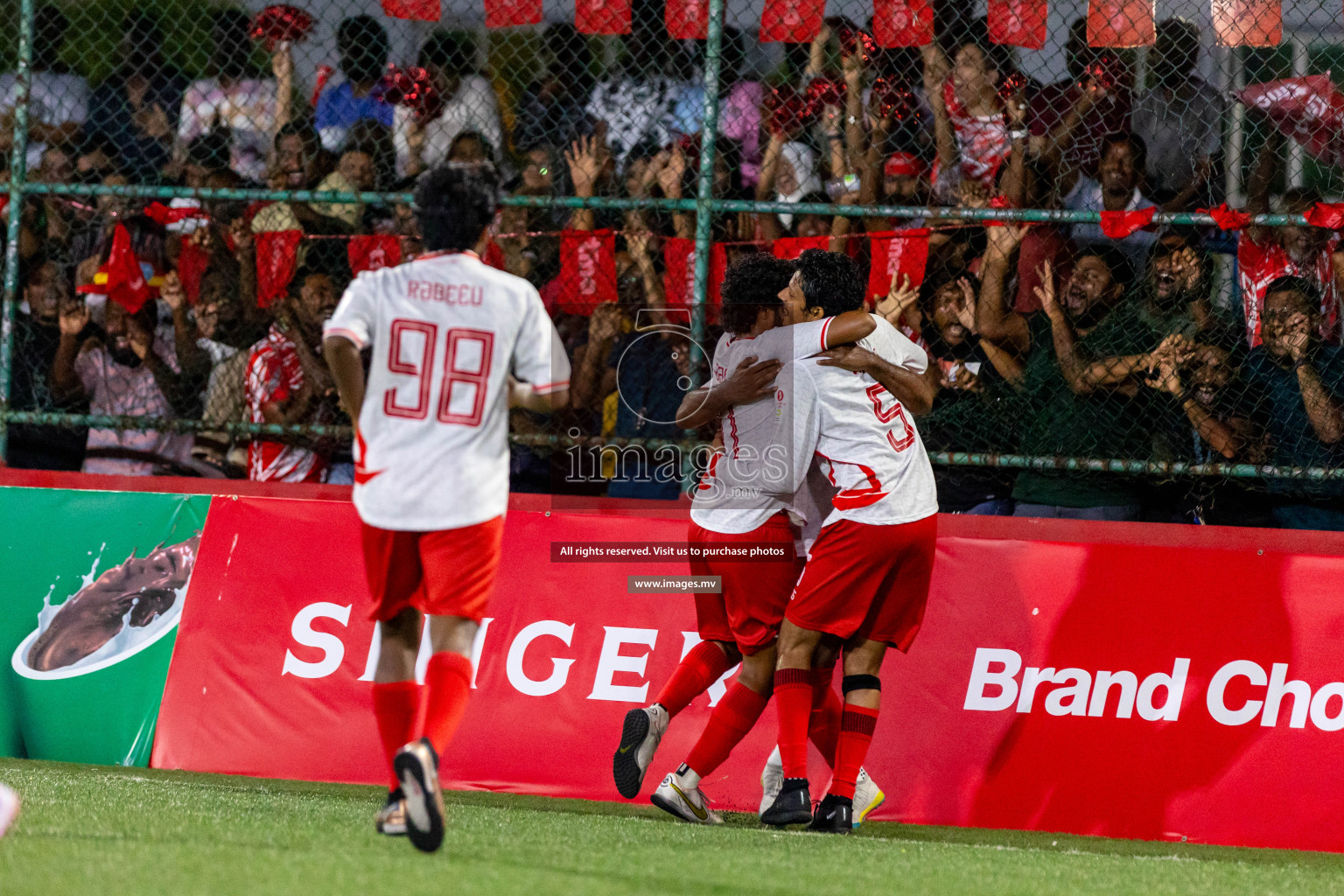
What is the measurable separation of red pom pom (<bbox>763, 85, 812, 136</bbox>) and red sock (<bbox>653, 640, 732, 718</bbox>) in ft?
9.24

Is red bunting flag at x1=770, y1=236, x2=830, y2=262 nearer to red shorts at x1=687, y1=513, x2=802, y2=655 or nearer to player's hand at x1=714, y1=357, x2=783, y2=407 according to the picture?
player's hand at x1=714, y1=357, x2=783, y2=407

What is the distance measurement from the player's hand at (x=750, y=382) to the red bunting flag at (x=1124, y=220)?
5.76 ft

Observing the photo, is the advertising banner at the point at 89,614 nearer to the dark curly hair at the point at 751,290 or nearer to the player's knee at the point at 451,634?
the dark curly hair at the point at 751,290

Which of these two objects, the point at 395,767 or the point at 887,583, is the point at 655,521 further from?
the point at 395,767

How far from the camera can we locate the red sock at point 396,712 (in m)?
3.74

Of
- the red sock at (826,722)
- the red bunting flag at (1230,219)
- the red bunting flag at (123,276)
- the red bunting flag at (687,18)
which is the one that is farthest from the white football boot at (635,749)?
the red bunting flag at (123,276)

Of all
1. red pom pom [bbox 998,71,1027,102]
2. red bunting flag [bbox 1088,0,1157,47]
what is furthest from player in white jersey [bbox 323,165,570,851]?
red bunting flag [bbox 1088,0,1157,47]

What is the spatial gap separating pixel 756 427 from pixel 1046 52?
264 cm

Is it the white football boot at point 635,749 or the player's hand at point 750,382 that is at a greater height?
the player's hand at point 750,382

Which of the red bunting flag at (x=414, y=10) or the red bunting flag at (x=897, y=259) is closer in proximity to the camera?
the red bunting flag at (x=897, y=259)

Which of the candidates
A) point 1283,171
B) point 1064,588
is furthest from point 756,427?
point 1283,171

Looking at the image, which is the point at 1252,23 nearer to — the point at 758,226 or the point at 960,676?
the point at 758,226

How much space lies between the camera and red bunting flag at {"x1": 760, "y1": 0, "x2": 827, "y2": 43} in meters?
6.55

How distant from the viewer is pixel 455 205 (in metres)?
3.80
